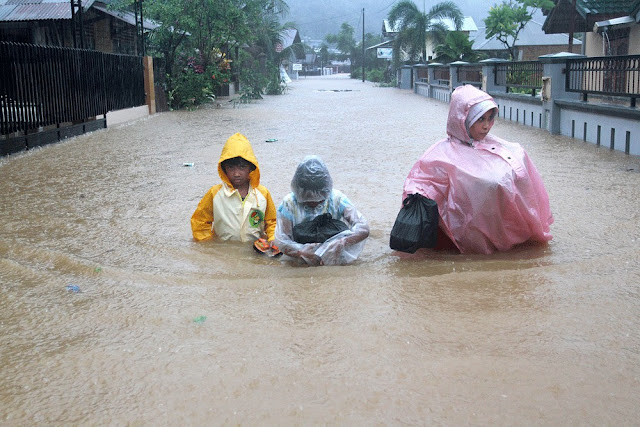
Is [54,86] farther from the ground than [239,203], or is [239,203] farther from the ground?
[54,86]

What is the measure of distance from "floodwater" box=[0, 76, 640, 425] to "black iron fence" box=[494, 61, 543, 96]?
366 inches

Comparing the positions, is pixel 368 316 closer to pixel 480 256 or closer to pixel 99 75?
pixel 480 256

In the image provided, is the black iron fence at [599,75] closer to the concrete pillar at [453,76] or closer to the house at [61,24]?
the house at [61,24]

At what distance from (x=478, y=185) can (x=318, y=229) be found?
1119 millimetres

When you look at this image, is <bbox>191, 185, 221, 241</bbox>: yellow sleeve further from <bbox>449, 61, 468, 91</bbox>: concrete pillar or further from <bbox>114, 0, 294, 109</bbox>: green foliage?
<bbox>449, 61, 468, 91</bbox>: concrete pillar

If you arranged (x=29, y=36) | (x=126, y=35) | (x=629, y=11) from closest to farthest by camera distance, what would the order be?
(x=629, y=11) < (x=29, y=36) < (x=126, y=35)

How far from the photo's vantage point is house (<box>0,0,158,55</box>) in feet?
61.0

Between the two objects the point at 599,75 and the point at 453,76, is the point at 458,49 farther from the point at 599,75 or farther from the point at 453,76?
the point at 599,75

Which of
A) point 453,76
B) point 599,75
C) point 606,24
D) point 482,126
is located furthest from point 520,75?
point 482,126

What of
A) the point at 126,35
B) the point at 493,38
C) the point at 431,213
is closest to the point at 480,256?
the point at 431,213

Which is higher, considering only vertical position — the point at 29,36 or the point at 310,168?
the point at 29,36

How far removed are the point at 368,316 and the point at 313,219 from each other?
1.17m

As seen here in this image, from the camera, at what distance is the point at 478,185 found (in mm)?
4781

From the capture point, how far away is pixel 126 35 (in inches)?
1028
